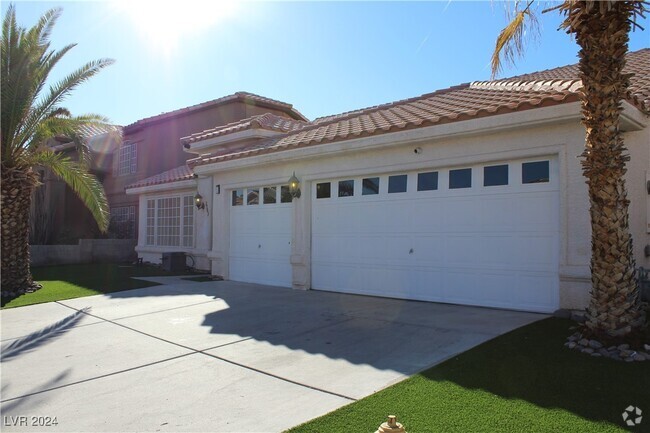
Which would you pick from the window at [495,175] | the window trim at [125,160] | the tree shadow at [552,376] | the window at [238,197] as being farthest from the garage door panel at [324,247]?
the window trim at [125,160]

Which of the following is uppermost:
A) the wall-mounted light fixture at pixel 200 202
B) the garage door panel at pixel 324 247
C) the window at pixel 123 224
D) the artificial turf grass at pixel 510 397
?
the wall-mounted light fixture at pixel 200 202

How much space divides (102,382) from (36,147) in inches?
340

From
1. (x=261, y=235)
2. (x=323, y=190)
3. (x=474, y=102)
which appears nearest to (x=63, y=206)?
(x=261, y=235)

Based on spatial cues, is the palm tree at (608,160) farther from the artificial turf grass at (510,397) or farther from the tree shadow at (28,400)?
the tree shadow at (28,400)

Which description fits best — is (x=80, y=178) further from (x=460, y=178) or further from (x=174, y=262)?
(x=460, y=178)

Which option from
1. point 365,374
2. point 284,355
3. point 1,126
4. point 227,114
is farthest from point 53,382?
point 227,114

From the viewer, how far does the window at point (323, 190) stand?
10.6 m

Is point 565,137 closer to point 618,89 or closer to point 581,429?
point 618,89

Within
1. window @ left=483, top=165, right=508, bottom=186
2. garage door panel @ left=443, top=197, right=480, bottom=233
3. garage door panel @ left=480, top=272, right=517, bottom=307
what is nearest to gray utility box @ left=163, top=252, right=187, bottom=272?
garage door panel @ left=443, top=197, right=480, bottom=233

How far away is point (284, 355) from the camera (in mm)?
5832

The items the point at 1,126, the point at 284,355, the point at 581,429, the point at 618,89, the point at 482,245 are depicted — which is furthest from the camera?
the point at 1,126

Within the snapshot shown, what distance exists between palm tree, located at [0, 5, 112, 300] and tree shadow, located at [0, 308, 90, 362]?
3.80 m

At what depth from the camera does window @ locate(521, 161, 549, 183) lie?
758 centimetres

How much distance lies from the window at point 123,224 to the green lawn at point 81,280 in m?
4.02
